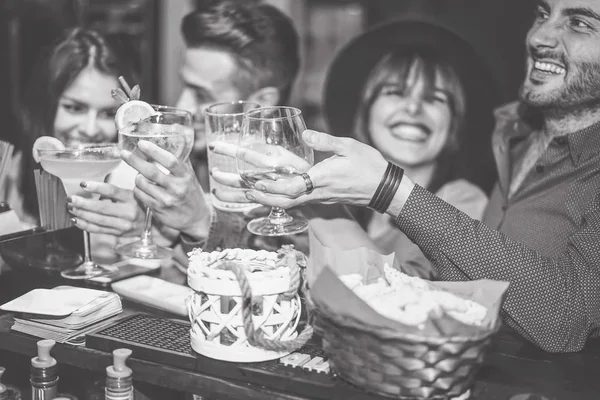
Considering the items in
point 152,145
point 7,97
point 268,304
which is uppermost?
point 152,145

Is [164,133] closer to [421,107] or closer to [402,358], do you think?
[402,358]

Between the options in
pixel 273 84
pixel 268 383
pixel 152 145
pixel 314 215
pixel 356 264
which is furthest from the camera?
pixel 273 84

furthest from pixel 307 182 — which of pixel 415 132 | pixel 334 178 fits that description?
pixel 415 132

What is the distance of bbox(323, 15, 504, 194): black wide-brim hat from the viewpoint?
2.93 m

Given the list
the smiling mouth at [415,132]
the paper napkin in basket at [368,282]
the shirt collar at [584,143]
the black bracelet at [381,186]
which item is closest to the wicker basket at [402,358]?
the paper napkin in basket at [368,282]

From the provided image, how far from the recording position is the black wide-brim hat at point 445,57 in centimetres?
293

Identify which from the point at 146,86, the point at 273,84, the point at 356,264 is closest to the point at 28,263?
the point at 356,264

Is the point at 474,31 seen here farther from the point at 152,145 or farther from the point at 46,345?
the point at 46,345

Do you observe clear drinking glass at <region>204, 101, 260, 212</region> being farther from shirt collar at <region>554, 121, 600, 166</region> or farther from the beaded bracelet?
shirt collar at <region>554, 121, 600, 166</region>

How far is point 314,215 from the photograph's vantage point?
215 centimetres

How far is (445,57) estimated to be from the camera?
2.96 metres

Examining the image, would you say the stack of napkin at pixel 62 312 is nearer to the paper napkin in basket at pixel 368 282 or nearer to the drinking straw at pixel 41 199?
the drinking straw at pixel 41 199

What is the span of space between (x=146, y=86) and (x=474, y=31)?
2.76 metres

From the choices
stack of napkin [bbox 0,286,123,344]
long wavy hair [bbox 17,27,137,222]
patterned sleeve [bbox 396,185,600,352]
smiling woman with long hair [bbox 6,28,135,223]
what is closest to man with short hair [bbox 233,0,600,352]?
patterned sleeve [bbox 396,185,600,352]
